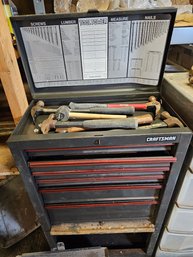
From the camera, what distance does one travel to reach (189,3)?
41.3 inches

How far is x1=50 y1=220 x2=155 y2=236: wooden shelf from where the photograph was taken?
2.68ft

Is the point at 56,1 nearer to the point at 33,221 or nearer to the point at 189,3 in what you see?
the point at 189,3

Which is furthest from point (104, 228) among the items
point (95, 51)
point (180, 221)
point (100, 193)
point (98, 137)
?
point (95, 51)

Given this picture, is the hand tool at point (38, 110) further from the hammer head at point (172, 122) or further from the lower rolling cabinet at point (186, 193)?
the lower rolling cabinet at point (186, 193)

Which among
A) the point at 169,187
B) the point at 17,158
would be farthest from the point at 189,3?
the point at 17,158

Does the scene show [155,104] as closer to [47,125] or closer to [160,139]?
[160,139]

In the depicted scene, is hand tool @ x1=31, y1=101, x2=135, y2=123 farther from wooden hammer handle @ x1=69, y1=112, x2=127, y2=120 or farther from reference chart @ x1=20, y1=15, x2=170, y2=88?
reference chart @ x1=20, y1=15, x2=170, y2=88

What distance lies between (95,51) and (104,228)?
0.76m

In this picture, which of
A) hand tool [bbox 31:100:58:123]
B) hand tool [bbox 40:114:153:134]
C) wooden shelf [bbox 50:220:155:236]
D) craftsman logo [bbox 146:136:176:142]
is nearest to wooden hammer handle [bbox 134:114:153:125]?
hand tool [bbox 40:114:153:134]

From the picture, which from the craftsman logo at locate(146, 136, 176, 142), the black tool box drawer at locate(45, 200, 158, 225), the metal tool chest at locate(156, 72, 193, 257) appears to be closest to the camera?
the craftsman logo at locate(146, 136, 176, 142)

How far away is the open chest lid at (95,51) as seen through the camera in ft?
2.12

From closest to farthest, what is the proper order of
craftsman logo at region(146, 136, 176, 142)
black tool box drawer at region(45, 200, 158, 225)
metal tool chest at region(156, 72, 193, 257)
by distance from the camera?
craftsman logo at region(146, 136, 176, 142) < metal tool chest at region(156, 72, 193, 257) < black tool box drawer at region(45, 200, 158, 225)

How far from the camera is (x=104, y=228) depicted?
0.82 m

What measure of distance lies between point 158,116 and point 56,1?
71 cm
